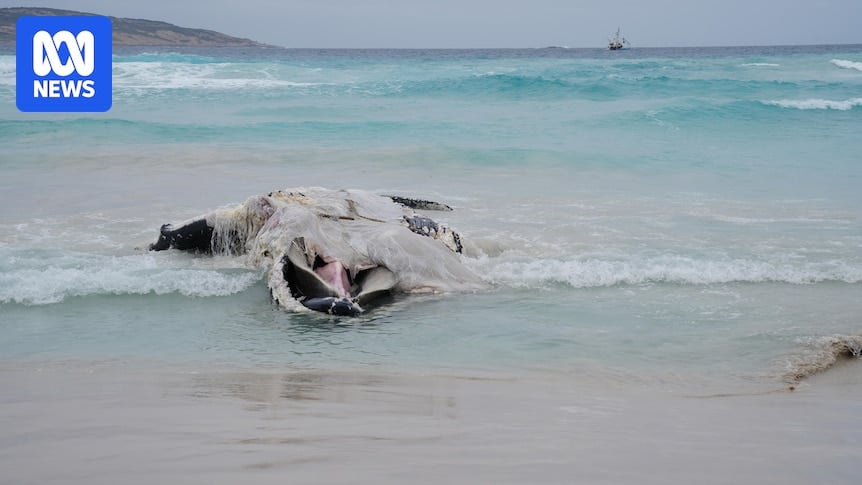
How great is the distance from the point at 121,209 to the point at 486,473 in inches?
349

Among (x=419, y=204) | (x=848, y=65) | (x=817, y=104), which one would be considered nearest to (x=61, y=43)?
(x=419, y=204)

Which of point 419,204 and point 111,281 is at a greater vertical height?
point 419,204

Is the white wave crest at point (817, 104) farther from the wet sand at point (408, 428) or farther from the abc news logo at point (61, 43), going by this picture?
the wet sand at point (408, 428)

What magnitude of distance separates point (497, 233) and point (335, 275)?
304 cm

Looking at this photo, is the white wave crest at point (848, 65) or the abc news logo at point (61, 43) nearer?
Result: the abc news logo at point (61, 43)

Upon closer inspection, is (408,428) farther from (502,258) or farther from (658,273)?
(502,258)

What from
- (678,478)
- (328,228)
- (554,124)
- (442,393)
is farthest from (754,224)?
(554,124)

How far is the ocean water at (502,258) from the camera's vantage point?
5.04 meters

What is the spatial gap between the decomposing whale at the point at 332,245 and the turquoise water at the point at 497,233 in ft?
0.64

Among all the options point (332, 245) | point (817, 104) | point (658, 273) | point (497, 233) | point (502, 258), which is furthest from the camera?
point (817, 104)

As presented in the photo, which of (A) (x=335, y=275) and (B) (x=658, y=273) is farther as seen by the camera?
(B) (x=658, y=273)

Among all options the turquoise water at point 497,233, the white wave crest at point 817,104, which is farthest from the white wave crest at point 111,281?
the white wave crest at point 817,104

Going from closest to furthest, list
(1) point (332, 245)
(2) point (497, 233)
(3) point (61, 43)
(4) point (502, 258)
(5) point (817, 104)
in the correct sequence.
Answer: (1) point (332, 245) → (4) point (502, 258) → (2) point (497, 233) → (3) point (61, 43) → (5) point (817, 104)

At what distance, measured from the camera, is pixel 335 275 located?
645 cm
